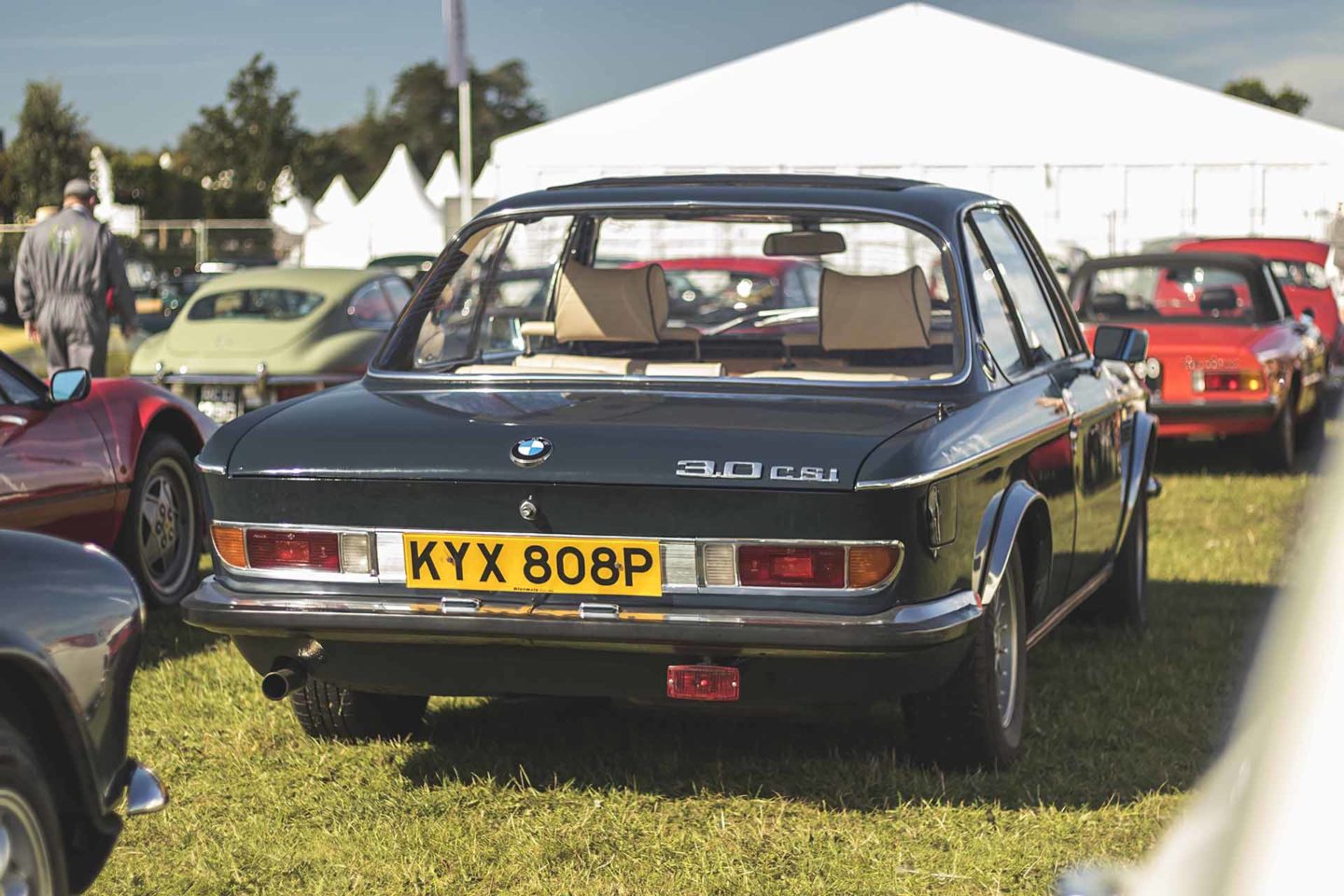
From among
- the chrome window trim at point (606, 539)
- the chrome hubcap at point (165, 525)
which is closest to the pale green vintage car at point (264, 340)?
the chrome hubcap at point (165, 525)

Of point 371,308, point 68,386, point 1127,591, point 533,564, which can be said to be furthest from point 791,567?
point 371,308

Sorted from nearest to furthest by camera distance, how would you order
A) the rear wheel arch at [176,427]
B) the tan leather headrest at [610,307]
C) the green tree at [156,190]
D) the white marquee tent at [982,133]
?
1. the tan leather headrest at [610,307]
2. the rear wheel arch at [176,427]
3. the white marquee tent at [982,133]
4. the green tree at [156,190]

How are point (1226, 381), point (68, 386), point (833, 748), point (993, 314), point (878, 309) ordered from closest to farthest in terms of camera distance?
point (833, 748) → point (993, 314) → point (878, 309) → point (68, 386) → point (1226, 381)

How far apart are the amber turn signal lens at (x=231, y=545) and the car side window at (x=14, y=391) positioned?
2120 millimetres

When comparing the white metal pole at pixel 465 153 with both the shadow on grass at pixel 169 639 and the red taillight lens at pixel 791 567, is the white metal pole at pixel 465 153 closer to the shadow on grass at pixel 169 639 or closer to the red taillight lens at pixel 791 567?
the shadow on grass at pixel 169 639

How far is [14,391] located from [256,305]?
5939mm

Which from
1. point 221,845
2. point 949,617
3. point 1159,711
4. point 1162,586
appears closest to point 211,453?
point 221,845

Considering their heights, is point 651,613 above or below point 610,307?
below

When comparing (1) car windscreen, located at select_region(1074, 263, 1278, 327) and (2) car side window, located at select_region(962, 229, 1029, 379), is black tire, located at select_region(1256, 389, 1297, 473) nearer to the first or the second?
(1) car windscreen, located at select_region(1074, 263, 1278, 327)

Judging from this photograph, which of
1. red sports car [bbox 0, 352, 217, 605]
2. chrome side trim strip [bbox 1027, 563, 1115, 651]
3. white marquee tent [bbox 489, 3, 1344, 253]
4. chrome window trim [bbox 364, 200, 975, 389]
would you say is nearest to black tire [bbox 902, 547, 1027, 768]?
chrome side trim strip [bbox 1027, 563, 1115, 651]

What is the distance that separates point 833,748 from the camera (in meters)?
4.90

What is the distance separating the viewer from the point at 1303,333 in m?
12.1

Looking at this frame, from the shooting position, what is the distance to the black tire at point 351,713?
4914 mm

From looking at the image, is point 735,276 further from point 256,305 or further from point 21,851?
point 21,851
